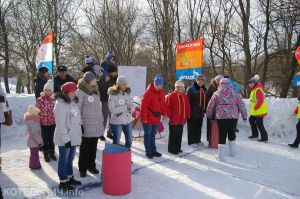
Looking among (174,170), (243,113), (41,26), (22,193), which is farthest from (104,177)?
(41,26)

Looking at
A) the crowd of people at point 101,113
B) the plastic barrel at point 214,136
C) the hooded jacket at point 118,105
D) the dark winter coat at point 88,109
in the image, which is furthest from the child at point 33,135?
the plastic barrel at point 214,136

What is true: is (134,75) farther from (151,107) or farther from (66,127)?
(66,127)

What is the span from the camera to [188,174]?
5977 millimetres

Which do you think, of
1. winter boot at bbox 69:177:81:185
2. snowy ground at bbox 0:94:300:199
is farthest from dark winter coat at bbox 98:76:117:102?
winter boot at bbox 69:177:81:185

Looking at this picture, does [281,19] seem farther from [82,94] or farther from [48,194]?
[48,194]

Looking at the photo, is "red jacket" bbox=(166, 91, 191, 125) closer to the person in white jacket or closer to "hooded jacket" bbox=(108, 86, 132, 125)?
→ "hooded jacket" bbox=(108, 86, 132, 125)

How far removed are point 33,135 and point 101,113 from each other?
147 centimetres

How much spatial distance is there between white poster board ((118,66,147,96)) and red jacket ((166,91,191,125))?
332 cm

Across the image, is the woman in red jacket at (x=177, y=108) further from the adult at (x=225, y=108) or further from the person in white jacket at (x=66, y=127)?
the person in white jacket at (x=66, y=127)

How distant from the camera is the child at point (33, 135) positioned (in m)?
5.84

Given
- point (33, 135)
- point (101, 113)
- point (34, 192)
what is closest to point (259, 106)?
point (101, 113)

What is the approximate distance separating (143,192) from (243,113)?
328 centimetres

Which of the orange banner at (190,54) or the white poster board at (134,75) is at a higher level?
the orange banner at (190,54)

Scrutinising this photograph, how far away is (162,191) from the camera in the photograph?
5.02 m
